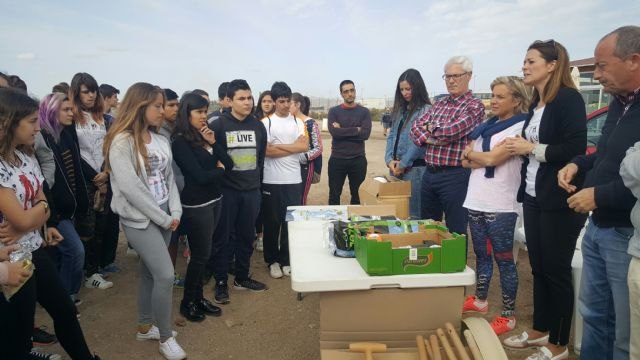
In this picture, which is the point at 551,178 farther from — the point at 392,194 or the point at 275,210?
the point at 275,210

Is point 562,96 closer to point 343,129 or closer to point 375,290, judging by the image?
point 375,290

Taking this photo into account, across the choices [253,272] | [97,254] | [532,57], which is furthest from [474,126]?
[97,254]

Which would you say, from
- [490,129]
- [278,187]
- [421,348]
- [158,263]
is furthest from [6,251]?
[490,129]

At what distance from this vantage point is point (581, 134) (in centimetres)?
254

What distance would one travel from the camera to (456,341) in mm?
1867

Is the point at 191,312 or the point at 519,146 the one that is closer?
the point at 519,146

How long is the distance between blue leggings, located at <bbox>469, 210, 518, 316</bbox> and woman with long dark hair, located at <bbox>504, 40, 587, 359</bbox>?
274 millimetres

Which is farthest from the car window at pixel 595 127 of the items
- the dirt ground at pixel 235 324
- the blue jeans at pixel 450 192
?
the blue jeans at pixel 450 192

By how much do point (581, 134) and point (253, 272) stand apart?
3.22 metres

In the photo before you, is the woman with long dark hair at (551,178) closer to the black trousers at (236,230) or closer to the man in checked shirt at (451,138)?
the man in checked shirt at (451,138)

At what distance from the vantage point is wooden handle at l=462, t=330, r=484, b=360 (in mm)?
1756

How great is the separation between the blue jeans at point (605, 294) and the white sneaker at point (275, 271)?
2.73m

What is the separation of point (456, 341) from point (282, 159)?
271 cm

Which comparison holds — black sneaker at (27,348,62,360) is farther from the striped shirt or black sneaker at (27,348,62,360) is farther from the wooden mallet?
the striped shirt
